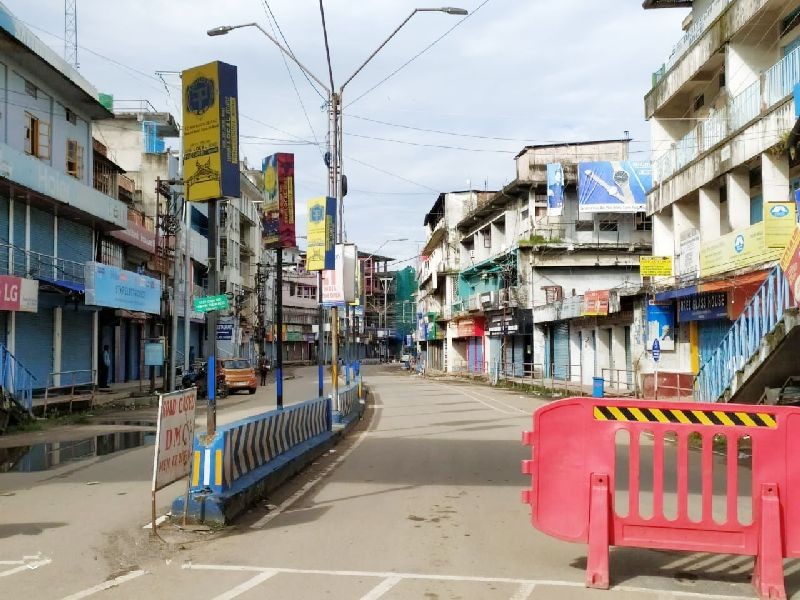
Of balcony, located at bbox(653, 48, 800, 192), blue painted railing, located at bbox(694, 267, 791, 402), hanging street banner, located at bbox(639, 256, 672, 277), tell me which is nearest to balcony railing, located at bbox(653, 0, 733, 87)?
balcony, located at bbox(653, 48, 800, 192)

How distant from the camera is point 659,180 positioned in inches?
1104

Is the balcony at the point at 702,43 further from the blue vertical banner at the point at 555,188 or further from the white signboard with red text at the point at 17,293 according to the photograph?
the white signboard with red text at the point at 17,293

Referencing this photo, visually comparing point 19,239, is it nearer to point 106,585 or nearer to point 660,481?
point 106,585

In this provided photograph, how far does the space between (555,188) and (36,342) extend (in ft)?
92.2

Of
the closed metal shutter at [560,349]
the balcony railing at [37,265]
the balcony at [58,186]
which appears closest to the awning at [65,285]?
the balcony railing at [37,265]

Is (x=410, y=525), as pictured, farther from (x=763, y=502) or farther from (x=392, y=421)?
(x=392, y=421)

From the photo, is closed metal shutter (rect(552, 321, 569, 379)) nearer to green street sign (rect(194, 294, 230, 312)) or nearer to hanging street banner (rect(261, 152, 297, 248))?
hanging street banner (rect(261, 152, 297, 248))

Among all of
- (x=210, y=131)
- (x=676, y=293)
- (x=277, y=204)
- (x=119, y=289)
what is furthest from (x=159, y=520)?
(x=119, y=289)

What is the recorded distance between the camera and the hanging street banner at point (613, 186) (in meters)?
41.4

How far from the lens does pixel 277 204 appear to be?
46.6 ft

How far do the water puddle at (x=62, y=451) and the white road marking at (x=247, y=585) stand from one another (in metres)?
7.94

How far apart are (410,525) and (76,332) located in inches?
972

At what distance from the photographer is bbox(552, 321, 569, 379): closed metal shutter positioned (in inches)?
1634

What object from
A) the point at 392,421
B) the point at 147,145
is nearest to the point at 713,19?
the point at 392,421
